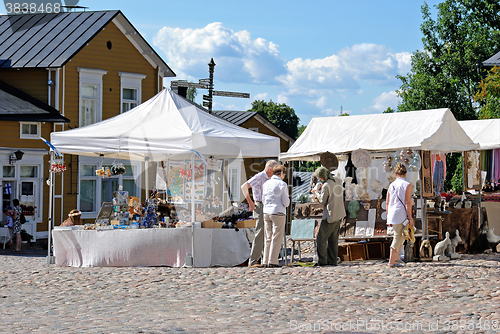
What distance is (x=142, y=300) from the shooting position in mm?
8953

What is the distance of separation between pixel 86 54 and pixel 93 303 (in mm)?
16485

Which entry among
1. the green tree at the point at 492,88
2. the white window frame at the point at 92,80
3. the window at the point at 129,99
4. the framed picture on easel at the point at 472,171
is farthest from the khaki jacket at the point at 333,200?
the window at the point at 129,99

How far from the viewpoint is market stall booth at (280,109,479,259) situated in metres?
12.9

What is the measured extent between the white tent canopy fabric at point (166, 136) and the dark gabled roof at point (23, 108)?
29.8 feet

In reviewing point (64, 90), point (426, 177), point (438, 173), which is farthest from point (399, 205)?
point (64, 90)

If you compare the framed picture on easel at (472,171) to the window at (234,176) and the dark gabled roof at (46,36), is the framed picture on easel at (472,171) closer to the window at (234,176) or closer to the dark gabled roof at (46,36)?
the dark gabled roof at (46,36)

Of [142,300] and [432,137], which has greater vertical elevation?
[432,137]

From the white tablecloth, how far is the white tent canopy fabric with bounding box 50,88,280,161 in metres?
1.47

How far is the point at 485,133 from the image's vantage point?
17625 millimetres

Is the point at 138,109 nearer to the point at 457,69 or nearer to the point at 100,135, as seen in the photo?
the point at 100,135

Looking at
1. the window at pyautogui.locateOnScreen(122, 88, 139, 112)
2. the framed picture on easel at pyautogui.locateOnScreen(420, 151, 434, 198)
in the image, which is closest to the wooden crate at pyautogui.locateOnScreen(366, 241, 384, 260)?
the framed picture on easel at pyautogui.locateOnScreen(420, 151, 434, 198)

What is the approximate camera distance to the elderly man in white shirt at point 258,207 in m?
12.1

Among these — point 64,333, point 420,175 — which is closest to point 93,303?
point 64,333

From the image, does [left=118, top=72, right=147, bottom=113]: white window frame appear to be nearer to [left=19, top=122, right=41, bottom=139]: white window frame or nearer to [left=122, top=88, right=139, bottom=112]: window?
[left=122, top=88, right=139, bottom=112]: window
